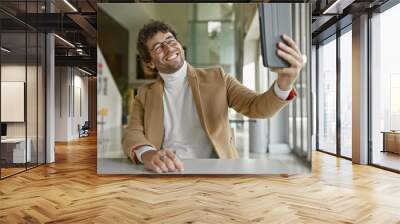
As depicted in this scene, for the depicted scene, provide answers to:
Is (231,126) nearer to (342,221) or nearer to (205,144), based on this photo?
(205,144)

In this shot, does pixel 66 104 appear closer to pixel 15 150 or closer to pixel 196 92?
pixel 15 150

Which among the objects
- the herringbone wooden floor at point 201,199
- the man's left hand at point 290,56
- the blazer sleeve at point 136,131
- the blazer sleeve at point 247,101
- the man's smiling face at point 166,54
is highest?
the man's smiling face at point 166,54

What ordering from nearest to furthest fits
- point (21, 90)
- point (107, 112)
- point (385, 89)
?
point (107, 112), point (21, 90), point (385, 89)

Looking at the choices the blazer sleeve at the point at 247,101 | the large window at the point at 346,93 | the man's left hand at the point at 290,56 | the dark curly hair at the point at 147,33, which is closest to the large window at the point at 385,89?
the large window at the point at 346,93

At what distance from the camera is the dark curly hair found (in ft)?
6.14

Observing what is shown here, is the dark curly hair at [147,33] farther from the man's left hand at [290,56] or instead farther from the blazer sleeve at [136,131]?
the man's left hand at [290,56]

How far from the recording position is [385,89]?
6.30m

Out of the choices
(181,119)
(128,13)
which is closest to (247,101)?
(181,119)

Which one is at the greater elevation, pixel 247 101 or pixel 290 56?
pixel 290 56

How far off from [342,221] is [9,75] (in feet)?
15.6

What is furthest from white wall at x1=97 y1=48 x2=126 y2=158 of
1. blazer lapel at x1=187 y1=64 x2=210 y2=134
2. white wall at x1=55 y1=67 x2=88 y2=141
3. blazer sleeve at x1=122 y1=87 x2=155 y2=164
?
white wall at x1=55 y1=67 x2=88 y2=141

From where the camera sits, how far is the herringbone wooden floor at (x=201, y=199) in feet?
10.8

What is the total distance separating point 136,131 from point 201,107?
0.33m

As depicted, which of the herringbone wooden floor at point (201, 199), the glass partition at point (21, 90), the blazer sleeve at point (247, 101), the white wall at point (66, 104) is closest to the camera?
the blazer sleeve at point (247, 101)
